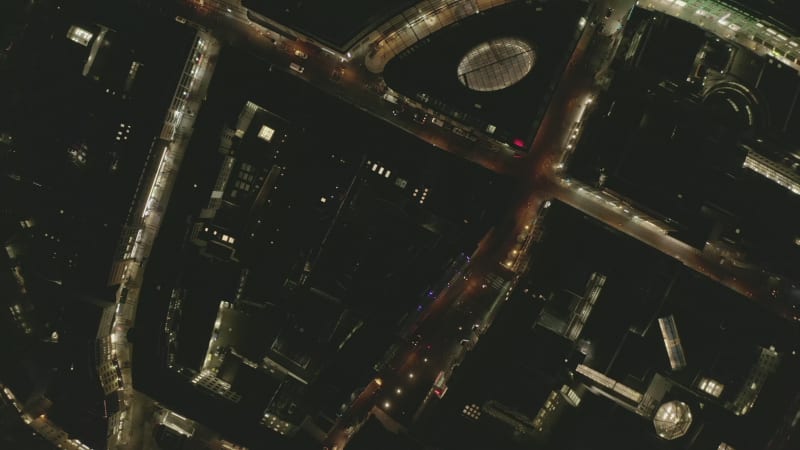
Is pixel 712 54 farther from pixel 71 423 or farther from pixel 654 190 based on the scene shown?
pixel 71 423

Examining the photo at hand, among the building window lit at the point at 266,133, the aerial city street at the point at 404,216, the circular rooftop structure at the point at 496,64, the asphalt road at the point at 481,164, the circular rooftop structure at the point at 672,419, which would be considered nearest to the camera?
the aerial city street at the point at 404,216

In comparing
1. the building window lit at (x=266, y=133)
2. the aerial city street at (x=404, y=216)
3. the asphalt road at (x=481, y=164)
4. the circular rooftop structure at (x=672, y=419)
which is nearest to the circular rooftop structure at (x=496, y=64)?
the aerial city street at (x=404, y=216)

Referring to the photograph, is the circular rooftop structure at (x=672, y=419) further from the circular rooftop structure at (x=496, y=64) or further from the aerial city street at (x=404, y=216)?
the circular rooftop structure at (x=496, y=64)

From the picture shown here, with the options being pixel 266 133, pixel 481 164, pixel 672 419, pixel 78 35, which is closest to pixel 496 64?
pixel 481 164

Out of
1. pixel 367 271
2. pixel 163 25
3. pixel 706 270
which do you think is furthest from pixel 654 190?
pixel 163 25

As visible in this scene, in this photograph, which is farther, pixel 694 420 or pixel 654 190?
pixel 694 420

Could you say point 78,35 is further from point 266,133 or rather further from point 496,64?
point 496,64

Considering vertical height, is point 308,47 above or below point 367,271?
above
